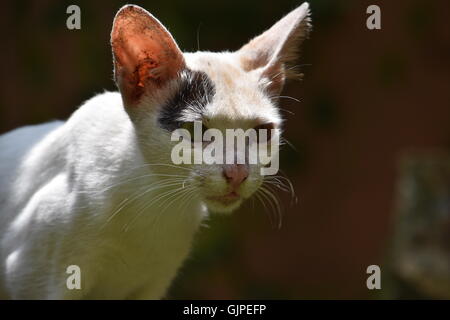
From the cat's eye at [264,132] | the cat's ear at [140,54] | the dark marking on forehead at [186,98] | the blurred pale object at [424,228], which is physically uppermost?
the cat's ear at [140,54]

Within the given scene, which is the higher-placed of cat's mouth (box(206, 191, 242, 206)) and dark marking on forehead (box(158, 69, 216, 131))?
A: dark marking on forehead (box(158, 69, 216, 131))

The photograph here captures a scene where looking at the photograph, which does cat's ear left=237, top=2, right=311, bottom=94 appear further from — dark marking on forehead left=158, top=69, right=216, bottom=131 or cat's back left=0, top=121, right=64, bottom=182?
cat's back left=0, top=121, right=64, bottom=182

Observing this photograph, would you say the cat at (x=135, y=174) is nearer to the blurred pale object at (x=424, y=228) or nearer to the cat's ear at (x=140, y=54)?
the cat's ear at (x=140, y=54)

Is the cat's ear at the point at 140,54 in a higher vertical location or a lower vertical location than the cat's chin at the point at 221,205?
higher

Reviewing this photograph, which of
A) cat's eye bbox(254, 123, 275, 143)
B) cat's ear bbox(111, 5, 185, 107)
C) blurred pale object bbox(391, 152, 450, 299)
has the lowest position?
blurred pale object bbox(391, 152, 450, 299)

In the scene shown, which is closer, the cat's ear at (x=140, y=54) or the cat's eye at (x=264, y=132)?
the cat's ear at (x=140, y=54)

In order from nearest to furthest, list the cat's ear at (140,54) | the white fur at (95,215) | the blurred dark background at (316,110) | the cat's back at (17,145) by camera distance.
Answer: the cat's ear at (140,54), the white fur at (95,215), the cat's back at (17,145), the blurred dark background at (316,110)

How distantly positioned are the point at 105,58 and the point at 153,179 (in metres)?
2.53

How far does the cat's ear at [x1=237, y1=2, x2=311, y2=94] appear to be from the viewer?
81.8 inches

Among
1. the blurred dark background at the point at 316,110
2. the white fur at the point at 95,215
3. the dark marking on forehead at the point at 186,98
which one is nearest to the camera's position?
the dark marking on forehead at the point at 186,98

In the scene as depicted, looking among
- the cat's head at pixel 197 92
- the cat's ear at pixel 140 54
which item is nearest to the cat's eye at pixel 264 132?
the cat's head at pixel 197 92

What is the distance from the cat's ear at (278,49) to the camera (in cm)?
208

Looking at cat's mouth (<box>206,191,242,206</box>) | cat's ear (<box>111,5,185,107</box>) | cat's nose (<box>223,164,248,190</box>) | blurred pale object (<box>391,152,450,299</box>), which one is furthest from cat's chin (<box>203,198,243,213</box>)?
blurred pale object (<box>391,152,450,299</box>)
